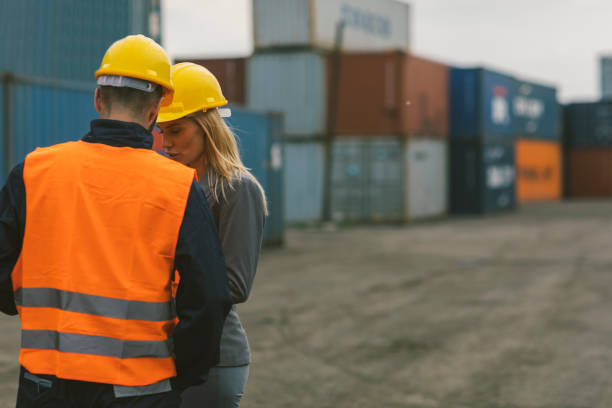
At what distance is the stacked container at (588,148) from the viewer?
36.2 metres

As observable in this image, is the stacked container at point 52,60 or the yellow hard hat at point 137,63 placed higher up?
the stacked container at point 52,60

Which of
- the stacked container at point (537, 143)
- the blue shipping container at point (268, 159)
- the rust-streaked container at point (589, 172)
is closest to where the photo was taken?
the blue shipping container at point (268, 159)

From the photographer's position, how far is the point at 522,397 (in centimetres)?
516

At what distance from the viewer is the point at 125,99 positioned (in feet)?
6.31

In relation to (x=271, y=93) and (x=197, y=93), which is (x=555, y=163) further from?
(x=197, y=93)

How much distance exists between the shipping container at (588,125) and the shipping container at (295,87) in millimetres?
19913

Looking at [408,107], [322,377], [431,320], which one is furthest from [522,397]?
[408,107]

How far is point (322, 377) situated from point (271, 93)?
1627 centimetres

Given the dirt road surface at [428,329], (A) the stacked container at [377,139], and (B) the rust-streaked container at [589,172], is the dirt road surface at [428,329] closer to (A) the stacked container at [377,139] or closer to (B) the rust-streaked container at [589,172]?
(A) the stacked container at [377,139]

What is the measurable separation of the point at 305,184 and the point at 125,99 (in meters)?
19.5

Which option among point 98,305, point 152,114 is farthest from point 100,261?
point 152,114

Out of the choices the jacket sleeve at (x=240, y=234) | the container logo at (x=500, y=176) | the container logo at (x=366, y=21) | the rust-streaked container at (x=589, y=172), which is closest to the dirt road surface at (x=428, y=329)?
the jacket sleeve at (x=240, y=234)

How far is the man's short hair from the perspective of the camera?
75.5 inches

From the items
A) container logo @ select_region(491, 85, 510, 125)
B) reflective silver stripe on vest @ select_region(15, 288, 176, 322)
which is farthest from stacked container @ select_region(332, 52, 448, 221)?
reflective silver stripe on vest @ select_region(15, 288, 176, 322)
